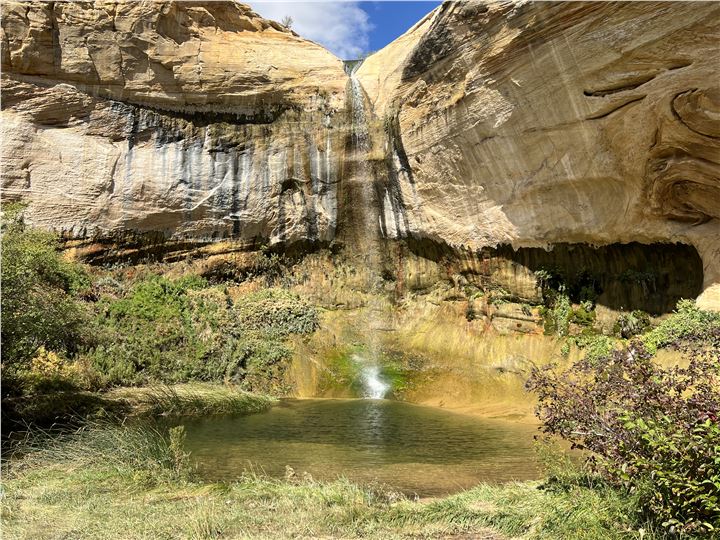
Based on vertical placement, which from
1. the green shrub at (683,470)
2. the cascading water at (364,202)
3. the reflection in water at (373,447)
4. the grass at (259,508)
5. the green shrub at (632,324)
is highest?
the cascading water at (364,202)

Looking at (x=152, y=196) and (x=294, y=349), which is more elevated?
(x=152, y=196)

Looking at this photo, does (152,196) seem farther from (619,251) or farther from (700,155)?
(700,155)

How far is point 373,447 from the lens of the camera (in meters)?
10.2

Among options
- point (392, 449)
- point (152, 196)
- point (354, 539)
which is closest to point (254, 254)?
point (152, 196)

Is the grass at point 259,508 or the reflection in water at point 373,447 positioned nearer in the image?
the grass at point 259,508

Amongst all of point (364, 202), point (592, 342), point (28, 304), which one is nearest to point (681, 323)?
point (592, 342)

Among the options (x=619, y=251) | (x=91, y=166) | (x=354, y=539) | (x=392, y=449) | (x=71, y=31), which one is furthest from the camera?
(x=91, y=166)

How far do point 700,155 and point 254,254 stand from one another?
15.2 metres

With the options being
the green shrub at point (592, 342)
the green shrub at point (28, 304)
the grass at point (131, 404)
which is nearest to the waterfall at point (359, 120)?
the grass at point (131, 404)

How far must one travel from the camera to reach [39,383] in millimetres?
13016

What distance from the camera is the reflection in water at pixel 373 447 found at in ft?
26.8

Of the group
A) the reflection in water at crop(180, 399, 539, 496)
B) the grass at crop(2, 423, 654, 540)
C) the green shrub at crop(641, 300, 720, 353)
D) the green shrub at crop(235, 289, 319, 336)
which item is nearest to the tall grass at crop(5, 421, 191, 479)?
the grass at crop(2, 423, 654, 540)

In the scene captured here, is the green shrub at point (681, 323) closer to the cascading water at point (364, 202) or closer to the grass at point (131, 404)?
the cascading water at point (364, 202)

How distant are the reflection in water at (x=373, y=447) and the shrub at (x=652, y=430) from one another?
8.01 feet
